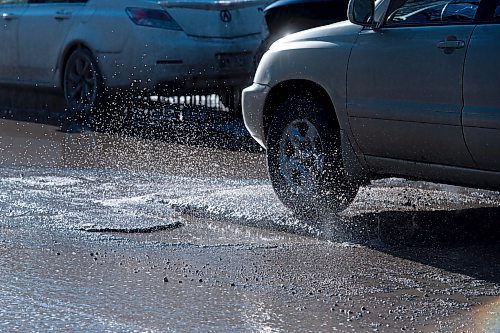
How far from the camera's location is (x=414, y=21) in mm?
6930

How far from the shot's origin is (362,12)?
7176 mm

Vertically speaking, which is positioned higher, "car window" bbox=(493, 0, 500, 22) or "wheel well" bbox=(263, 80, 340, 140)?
"car window" bbox=(493, 0, 500, 22)

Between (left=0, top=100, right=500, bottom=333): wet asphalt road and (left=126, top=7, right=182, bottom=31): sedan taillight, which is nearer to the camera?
(left=0, top=100, right=500, bottom=333): wet asphalt road

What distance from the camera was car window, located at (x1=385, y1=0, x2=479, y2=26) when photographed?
6.66 metres

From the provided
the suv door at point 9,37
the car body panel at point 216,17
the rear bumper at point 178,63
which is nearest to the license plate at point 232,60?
the rear bumper at point 178,63

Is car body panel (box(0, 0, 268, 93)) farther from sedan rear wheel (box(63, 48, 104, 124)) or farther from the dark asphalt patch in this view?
the dark asphalt patch

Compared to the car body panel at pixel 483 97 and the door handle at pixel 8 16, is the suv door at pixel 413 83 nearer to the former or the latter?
the car body panel at pixel 483 97

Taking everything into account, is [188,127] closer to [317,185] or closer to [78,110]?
[78,110]

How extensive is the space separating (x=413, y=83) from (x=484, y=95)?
0.51 m

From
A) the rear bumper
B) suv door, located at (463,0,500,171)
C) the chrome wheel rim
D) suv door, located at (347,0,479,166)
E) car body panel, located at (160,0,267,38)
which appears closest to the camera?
suv door, located at (463,0,500,171)

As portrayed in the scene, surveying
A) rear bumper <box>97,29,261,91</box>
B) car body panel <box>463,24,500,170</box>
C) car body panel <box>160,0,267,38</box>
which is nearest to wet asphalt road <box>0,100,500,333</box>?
car body panel <box>463,24,500,170</box>

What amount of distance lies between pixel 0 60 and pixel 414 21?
27.9ft

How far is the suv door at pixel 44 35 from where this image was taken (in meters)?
13.3

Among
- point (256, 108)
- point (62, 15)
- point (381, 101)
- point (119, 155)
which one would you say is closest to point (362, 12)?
point (381, 101)
